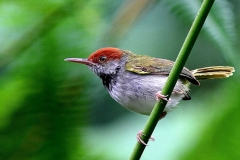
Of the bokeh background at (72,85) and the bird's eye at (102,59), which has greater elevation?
the bird's eye at (102,59)

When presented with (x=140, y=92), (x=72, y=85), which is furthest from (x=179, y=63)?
(x=140, y=92)

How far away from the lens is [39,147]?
130 centimetres

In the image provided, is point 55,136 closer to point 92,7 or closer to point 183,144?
point 183,144

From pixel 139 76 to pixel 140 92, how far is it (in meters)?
0.12

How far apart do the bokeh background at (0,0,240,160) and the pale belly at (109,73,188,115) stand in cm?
22

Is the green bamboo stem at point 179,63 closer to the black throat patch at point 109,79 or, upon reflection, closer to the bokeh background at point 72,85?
the bokeh background at point 72,85

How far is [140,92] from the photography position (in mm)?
2051

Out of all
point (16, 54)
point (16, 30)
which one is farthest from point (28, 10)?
point (16, 54)

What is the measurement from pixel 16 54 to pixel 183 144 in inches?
25.5

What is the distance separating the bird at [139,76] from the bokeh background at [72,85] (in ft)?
0.83


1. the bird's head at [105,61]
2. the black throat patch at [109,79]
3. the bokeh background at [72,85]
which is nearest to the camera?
the bokeh background at [72,85]

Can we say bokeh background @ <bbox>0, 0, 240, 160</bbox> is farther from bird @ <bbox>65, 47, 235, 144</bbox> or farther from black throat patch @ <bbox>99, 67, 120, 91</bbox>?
black throat patch @ <bbox>99, 67, 120, 91</bbox>

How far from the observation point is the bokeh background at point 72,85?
1.29 metres

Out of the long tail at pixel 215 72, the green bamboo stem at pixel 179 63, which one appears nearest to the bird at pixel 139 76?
the long tail at pixel 215 72
